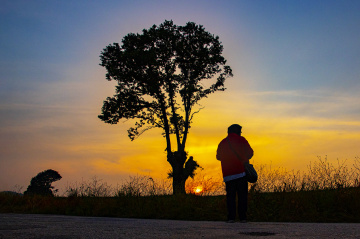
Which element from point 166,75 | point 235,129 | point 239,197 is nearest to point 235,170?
point 239,197

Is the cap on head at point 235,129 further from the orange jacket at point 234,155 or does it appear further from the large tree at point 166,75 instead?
the large tree at point 166,75

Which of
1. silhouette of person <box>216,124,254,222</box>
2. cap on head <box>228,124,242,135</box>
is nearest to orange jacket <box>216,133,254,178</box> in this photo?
silhouette of person <box>216,124,254,222</box>

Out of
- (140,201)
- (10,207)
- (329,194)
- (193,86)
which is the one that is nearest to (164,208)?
(140,201)

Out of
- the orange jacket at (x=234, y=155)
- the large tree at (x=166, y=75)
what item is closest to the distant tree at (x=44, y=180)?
the large tree at (x=166, y=75)

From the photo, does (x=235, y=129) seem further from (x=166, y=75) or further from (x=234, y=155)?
(x=166, y=75)

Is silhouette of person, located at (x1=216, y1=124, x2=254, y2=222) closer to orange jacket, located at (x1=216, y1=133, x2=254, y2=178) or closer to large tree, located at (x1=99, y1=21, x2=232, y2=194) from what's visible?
orange jacket, located at (x1=216, y1=133, x2=254, y2=178)

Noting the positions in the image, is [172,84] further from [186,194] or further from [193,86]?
[186,194]

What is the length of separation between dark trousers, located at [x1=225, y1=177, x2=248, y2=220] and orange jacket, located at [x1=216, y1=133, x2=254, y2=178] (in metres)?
0.20

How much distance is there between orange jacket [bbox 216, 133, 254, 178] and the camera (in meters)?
7.41

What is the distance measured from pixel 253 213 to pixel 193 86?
53.8 ft

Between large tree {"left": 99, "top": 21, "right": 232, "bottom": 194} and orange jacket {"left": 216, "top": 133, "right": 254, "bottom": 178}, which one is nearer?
orange jacket {"left": 216, "top": 133, "right": 254, "bottom": 178}

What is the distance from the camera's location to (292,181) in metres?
9.92

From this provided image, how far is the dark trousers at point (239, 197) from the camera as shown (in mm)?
7297

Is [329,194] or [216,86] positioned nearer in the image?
[329,194]
